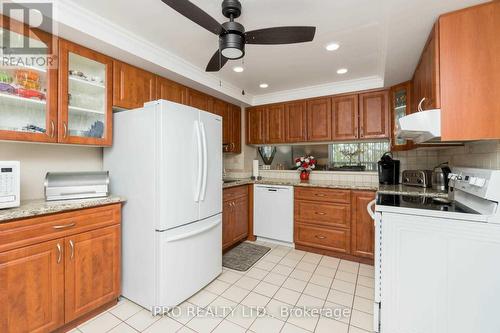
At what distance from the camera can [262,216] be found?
11.4 feet

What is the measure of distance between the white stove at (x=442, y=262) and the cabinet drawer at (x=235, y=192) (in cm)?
189

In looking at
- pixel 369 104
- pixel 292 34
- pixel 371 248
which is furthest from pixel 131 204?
pixel 369 104

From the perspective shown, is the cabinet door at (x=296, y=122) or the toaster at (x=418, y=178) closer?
the toaster at (x=418, y=178)

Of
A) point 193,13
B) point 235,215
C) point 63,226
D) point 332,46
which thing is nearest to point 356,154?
point 332,46

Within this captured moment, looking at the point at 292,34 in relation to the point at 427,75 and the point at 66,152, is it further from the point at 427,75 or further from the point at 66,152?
the point at 66,152

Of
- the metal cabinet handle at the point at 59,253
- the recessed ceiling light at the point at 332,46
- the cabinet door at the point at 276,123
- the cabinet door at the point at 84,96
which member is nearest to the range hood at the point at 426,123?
the recessed ceiling light at the point at 332,46

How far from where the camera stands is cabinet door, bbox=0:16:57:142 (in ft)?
5.12

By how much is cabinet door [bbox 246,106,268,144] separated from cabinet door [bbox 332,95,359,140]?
1.14 m

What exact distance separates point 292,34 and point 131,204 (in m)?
1.86

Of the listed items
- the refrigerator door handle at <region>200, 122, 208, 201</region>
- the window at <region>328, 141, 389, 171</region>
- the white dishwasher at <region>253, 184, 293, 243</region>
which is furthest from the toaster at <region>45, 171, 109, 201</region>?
the window at <region>328, 141, 389, 171</region>

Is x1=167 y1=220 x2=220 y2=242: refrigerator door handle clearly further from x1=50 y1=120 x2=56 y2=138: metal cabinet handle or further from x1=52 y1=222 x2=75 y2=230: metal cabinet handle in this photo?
x1=50 y1=120 x2=56 y2=138: metal cabinet handle

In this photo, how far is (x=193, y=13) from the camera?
1.29m

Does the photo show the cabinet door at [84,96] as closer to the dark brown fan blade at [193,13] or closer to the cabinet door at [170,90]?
the cabinet door at [170,90]

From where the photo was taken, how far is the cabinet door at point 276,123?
377 cm
